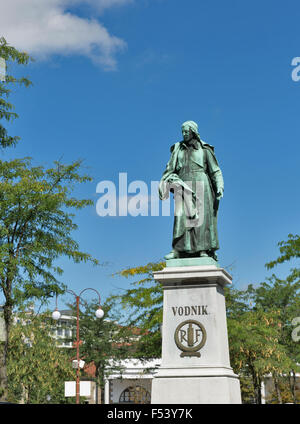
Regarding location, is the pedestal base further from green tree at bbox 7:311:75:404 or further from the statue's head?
green tree at bbox 7:311:75:404

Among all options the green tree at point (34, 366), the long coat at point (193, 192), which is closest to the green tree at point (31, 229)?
the long coat at point (193, 192)

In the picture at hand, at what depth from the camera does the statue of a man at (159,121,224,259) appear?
40.3ft

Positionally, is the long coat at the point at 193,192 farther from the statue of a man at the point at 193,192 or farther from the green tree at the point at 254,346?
the green tree at the point at 254,346

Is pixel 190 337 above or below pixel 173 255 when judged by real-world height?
below

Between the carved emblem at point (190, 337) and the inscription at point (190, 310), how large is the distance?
0.19 metres

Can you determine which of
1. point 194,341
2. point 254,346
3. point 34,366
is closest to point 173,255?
point 194,341

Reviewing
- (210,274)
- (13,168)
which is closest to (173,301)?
(210,274)

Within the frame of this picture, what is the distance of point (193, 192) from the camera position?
41.2 ft

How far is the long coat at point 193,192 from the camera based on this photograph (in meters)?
12.3

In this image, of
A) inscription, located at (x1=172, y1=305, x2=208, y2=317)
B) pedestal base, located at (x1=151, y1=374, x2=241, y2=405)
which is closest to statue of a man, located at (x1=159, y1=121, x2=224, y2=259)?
inscription, located at (x1=172, y1=305, x2=208, y2=317)

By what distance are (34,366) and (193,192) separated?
27920mm

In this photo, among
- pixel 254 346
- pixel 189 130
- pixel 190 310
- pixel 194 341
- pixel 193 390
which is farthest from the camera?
pixel 254 346

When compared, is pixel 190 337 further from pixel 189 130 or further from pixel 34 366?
pixel 34 366

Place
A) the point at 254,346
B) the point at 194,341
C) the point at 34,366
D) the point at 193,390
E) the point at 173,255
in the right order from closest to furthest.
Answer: the point at 193,390 → the point at 194,341 → the point at 173,255 → the point at 254,346 → the point at 34,366
